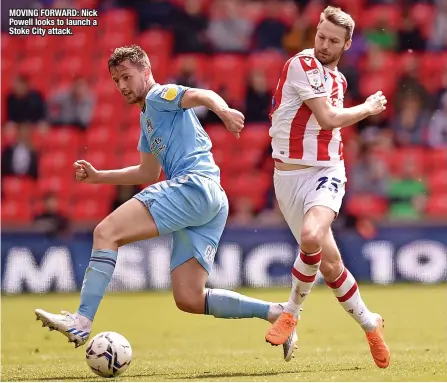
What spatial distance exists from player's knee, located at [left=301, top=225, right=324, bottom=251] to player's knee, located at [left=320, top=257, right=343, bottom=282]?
31 cm

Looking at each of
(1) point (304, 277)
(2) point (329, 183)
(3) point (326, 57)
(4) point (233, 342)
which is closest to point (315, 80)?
(3) point (326, 57)

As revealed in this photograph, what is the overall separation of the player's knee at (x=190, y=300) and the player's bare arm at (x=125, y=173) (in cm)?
105

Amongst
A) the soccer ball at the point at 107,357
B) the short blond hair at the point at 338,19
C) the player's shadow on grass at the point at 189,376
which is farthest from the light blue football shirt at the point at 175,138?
the player's shadow on grass at the point at 189,376

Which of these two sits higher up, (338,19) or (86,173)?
(338,19)

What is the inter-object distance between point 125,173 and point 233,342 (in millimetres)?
2277

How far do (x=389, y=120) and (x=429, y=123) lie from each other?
0.67 metres

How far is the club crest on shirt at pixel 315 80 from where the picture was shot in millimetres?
6823

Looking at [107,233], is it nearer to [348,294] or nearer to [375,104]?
[348,294]

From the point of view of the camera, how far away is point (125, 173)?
754cm

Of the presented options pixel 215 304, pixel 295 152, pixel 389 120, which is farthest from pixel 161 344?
pixel 389 120

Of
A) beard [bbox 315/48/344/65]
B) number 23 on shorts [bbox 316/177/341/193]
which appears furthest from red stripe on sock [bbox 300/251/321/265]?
beard [bbox 315/48/344/65]

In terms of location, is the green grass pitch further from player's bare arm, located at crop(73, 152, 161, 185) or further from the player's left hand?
the player's left hand

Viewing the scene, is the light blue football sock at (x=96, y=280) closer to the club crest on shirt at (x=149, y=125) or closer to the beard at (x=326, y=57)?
the club crest on shirt at (x=149, y=125)

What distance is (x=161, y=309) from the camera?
1191cm
